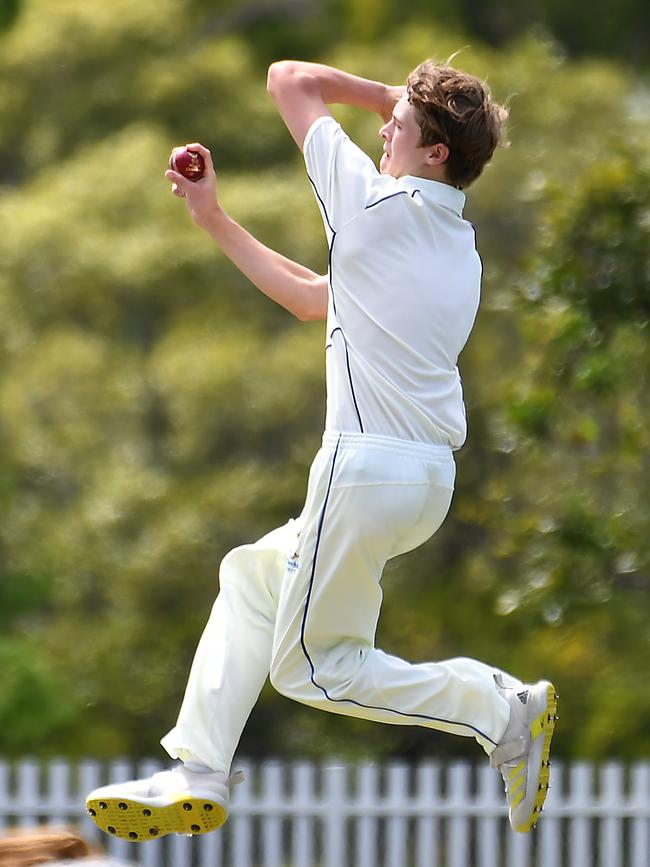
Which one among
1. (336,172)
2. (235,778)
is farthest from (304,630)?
(336,172)

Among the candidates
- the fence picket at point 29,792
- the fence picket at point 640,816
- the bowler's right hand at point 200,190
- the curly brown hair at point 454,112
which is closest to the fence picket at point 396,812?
the fence picket at point 640,816

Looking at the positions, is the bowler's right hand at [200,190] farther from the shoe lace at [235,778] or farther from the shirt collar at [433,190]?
the shoe lace at [235,778]

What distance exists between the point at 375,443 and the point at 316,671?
0.46 m

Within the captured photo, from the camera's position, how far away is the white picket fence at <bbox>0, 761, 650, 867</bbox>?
6652mm

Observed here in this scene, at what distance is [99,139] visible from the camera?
10180 millimetres

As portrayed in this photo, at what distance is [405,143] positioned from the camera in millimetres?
3225

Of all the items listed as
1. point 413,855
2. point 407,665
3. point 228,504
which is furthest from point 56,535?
point 407,665

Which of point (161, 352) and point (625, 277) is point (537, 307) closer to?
point (625, 277)

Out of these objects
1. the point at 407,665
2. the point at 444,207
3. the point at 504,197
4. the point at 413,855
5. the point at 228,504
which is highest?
the point at 444,207

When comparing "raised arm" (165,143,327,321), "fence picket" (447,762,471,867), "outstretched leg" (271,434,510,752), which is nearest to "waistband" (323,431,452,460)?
"outstretched leg" (271,434,510,752)

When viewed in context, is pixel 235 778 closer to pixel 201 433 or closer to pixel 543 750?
pixel 543 750

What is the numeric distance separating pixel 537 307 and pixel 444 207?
303cm

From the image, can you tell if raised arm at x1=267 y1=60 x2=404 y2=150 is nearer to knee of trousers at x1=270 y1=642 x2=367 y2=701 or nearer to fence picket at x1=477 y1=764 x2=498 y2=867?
knee of trousers at x1=270 y1=642 x2=367 y2=701

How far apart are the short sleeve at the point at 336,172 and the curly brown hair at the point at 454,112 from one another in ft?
0.44
